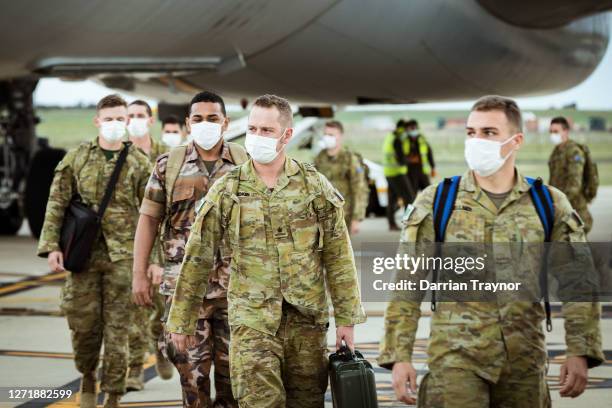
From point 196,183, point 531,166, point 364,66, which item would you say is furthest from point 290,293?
point 531,166

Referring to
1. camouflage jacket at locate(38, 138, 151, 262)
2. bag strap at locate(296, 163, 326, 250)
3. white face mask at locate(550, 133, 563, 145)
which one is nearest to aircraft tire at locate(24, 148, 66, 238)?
camouflage jacket at locate(38, 138, 151, 262)

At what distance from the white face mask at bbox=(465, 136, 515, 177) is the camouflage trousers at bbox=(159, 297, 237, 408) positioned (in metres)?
1.59

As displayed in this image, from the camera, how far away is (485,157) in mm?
4328

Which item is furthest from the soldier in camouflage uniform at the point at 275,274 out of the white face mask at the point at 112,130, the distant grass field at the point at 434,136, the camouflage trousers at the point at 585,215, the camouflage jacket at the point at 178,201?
the distant grass field at the point at 434,136

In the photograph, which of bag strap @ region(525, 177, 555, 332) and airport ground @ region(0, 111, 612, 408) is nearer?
bag strap @ region(525, 177, 555, 332)

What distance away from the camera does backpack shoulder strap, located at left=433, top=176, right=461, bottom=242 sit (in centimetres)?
424

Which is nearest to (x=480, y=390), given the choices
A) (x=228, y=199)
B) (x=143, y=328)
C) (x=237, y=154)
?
(x=228, y=199)

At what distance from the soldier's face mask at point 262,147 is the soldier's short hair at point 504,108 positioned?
892mm

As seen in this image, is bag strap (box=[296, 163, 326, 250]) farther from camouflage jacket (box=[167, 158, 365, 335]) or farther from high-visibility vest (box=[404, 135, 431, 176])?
high-visibility vest (box=[404, 135, 431, 176])

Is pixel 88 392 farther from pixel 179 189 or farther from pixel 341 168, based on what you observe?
pixel 341 168

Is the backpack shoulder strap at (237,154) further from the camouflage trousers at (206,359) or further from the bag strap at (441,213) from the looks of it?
the bag strap at (441,213)

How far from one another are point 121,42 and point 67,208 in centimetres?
458

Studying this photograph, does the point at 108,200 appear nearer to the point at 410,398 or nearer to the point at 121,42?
the point at 410,398

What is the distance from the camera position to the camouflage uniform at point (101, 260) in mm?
6598
